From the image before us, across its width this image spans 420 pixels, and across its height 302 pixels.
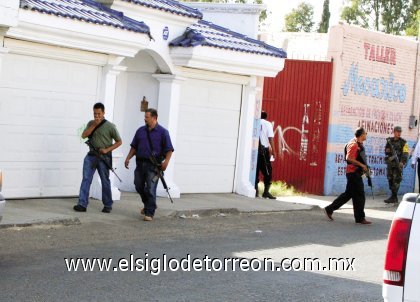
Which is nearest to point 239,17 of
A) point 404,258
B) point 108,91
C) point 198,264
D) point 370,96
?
point 370,96

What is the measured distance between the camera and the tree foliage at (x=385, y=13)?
59.6 metres

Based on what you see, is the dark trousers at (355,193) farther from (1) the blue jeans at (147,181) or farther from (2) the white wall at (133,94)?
(2) the white wall at (133,94)

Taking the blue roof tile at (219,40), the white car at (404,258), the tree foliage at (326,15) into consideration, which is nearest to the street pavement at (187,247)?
the blue roof tile at (219,40)

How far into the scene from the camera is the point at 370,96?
84.3 feet

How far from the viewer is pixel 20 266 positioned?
1035 centimetres

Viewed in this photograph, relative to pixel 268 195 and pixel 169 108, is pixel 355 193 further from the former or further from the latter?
pixel 268 195

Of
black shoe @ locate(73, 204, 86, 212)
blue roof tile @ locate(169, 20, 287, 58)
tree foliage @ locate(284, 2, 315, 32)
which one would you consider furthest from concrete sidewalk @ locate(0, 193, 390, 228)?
tree foliage @ locate(284, 2, 315, 32)

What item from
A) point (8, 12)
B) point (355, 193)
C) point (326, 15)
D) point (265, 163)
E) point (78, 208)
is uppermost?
point (326, 15)

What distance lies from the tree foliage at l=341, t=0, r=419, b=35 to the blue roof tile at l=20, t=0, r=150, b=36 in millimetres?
44057

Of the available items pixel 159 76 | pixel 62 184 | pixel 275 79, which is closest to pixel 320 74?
pixel 275 79

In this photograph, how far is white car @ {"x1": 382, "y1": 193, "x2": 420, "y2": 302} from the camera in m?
5.92

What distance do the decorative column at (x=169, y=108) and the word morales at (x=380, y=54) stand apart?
807cm

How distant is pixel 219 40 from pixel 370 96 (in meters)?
7.66

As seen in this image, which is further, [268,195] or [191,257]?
[268,195]
